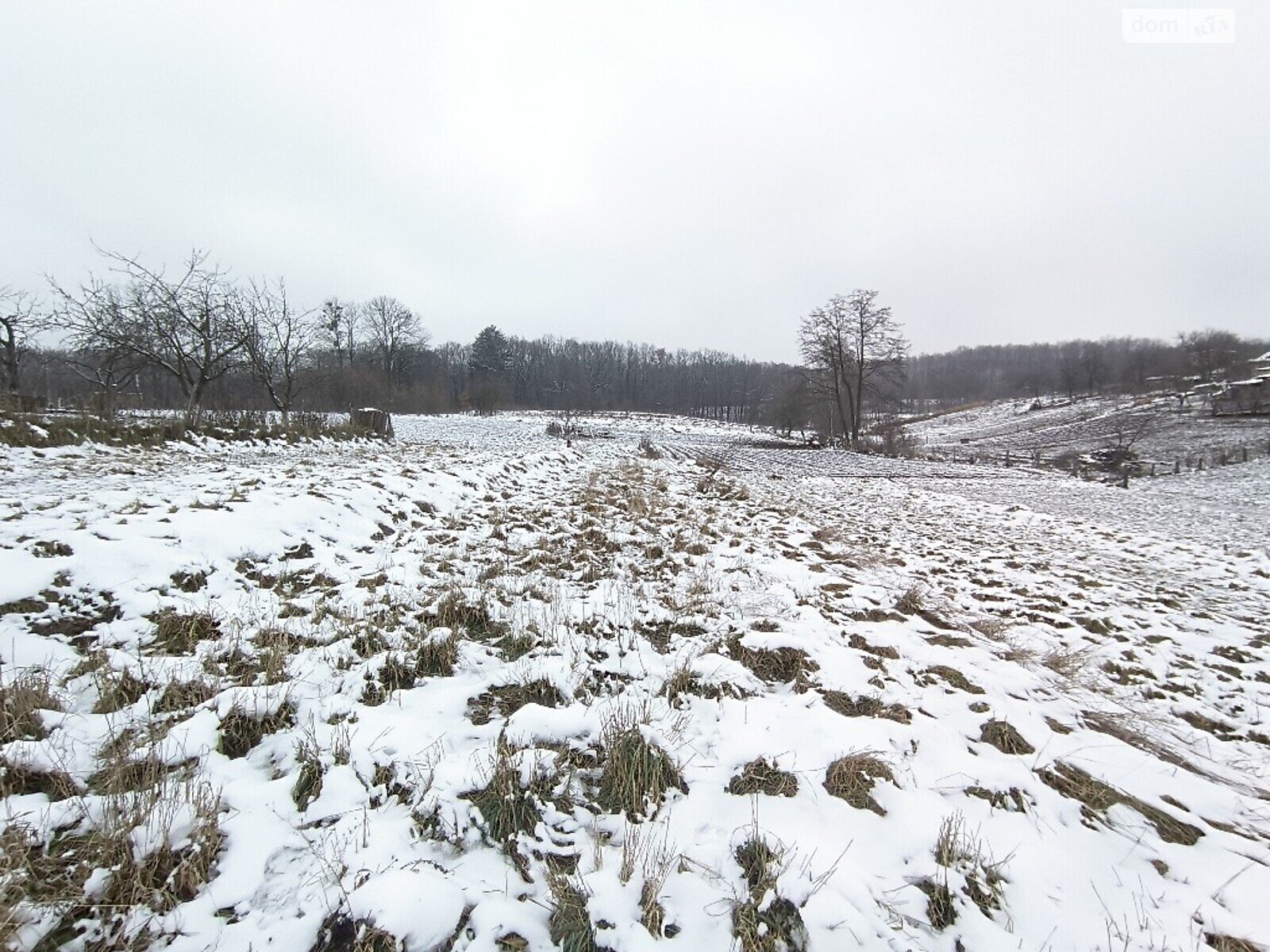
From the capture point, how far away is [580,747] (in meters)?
2.65

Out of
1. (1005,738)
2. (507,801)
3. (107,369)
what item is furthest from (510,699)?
(107,369)

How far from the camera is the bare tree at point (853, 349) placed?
32.9 metres

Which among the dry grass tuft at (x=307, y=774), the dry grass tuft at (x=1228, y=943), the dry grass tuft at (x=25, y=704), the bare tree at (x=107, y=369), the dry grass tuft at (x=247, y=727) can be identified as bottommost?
the dry grass tuft at (x=1228, y=943)

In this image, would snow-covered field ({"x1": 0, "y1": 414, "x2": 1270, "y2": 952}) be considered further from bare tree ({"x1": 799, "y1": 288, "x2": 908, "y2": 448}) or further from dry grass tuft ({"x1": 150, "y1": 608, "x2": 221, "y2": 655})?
bare tree ({"x1": 799, "y1": 288, "x2": 908, "y2": 448})

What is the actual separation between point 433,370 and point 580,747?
243 feet

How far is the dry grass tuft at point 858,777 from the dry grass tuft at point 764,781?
0.63 feet

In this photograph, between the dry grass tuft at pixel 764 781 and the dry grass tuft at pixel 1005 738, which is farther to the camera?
the dry grass tuft at pixel 1005 738

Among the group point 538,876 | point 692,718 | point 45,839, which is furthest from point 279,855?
point 692,718

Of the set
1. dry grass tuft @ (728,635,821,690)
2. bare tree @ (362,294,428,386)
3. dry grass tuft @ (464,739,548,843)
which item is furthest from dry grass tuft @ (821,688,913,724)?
bare tree @ (362,294,428,386)

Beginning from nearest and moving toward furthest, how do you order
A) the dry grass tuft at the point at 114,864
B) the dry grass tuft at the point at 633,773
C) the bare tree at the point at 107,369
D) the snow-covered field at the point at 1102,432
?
the dry grass tuft at the point at 114,864 → the dry grass tuft at the point at 633,773 → the bare tree at the point at 107,369 → the snow-covered field at the point at 1102,432

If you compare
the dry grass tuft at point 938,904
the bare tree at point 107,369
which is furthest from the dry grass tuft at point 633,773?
the bare tree at point 107,369

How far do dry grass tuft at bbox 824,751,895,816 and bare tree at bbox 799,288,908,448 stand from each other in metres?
33.9

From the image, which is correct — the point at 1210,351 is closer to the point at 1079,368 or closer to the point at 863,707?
the point at 1079,368

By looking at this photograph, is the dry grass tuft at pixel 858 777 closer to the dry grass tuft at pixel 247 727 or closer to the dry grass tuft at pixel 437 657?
the dry grass tuft at pixel 437 657
